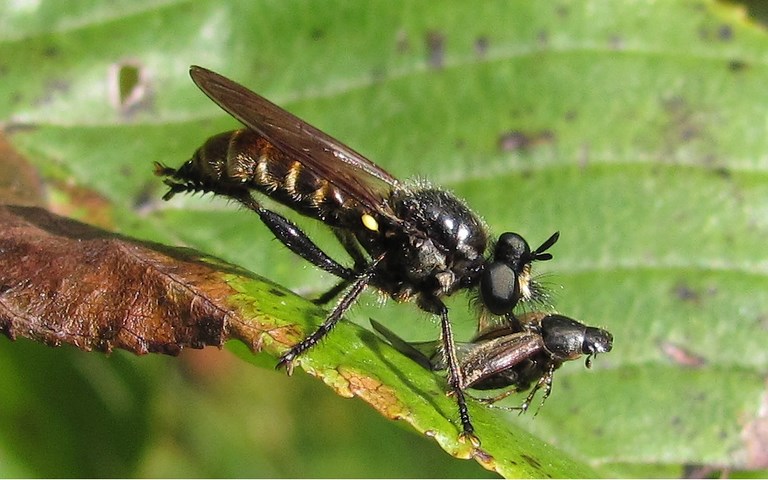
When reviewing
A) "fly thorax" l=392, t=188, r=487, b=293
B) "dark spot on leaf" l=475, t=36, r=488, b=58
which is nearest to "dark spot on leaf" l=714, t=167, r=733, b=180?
"dark spot on leaf" l=475, t=36, r=488, b=58

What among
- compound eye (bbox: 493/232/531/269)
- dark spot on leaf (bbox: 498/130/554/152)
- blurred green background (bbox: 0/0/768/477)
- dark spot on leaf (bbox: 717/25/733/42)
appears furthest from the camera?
dark spot on leaf (bbox: 717/25/733/42)

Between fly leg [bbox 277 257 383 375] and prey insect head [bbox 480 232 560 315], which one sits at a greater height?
prey insect head [bbox 480 232 560 315]

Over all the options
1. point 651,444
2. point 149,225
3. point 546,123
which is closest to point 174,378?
point 149,225

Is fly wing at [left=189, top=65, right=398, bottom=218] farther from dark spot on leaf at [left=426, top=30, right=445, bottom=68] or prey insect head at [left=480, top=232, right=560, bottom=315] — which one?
dark spot on leaf at [left=426, top=30, right=445, bottom=68]

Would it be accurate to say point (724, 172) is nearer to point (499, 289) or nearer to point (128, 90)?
point (499, 289)

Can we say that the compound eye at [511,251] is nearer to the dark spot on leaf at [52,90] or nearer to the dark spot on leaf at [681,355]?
the dark spot on leaf at [681,355]

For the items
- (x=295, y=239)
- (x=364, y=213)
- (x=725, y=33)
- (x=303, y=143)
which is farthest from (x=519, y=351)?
(x=725, y=33)
